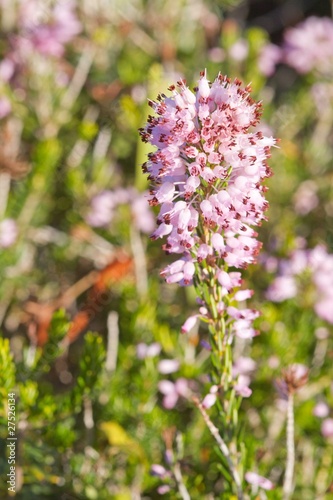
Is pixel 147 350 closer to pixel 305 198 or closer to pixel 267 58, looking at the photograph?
pixel 305 198

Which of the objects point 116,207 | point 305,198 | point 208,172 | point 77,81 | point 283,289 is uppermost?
point 77,81

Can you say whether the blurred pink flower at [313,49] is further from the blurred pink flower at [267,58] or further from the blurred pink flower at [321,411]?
the blurred pink flower at [321,411]

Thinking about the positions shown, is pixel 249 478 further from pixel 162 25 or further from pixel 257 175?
pixel 162 25

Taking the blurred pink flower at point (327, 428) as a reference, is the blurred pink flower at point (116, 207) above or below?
above

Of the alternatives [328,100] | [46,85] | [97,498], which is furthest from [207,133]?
[328,100]

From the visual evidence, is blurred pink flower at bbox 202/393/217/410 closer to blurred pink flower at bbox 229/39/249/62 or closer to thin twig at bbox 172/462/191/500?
thin twig at bbox 172/462/191/500

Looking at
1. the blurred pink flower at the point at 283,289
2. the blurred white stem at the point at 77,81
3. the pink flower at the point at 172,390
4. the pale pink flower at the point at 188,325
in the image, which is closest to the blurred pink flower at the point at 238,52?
the blurred white stem at the point at 77,81

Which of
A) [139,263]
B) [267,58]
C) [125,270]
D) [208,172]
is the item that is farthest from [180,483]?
[267,58]

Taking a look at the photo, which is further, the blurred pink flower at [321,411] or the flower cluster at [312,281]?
the flower cluster at [312,281]
